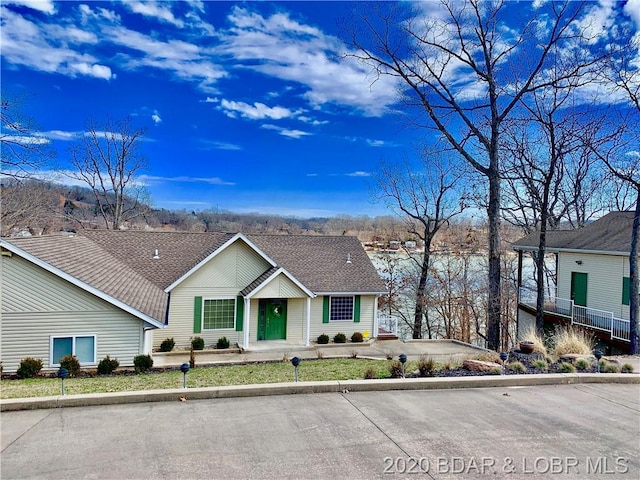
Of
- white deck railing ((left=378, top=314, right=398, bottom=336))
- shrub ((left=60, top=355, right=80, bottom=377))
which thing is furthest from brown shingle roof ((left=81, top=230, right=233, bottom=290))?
white deck railing ((left=378, top=314, right=398, bottom=336))

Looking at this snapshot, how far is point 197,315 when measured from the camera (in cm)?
1680

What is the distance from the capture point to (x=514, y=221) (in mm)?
30750

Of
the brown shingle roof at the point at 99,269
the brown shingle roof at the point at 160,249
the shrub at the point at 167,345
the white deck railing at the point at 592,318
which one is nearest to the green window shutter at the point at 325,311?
the brown shingle roof at the point at 160,249

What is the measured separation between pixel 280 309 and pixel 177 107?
19.0 m

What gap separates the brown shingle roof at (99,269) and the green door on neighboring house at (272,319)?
13.7ft

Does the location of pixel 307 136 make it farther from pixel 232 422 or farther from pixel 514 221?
pixel 232 422

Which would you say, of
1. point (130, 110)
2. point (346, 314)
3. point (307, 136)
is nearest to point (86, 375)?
point (346, 314)

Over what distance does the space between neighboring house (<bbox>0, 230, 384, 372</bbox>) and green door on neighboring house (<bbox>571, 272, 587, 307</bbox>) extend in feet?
28.5

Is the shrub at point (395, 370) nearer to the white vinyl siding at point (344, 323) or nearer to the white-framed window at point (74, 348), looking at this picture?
the white-framed window at point (74, 348)

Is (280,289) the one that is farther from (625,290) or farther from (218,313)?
(625,290)

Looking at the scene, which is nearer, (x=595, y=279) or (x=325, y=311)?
(x=595, y=279)

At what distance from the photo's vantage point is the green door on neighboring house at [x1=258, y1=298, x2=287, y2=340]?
699 inches

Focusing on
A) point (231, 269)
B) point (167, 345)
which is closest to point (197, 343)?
point (167, 345)

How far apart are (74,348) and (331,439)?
10.7 metres
